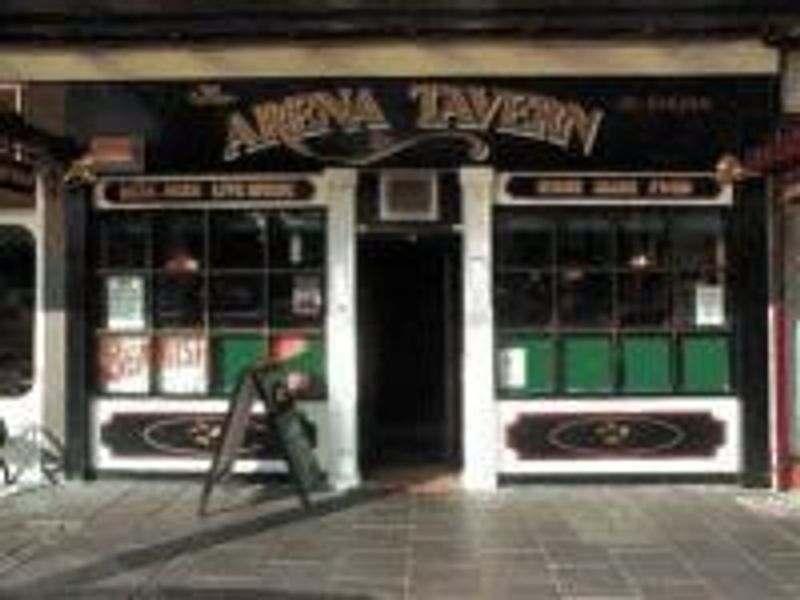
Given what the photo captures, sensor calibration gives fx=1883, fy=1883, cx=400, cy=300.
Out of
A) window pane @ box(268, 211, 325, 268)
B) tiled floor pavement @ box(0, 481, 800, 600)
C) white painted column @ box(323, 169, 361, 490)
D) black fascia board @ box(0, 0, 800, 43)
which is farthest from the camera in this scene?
window pane @ box(268, 211, 325, 268)

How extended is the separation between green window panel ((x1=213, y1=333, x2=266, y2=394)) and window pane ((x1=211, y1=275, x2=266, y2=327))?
4.9 inches

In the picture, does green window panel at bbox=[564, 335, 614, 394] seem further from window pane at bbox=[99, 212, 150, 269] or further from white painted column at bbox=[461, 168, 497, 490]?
window pane at bbox=[99, 212, 150, 269]

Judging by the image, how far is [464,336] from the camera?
15.4 meters

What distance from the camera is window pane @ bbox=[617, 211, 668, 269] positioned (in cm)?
1538

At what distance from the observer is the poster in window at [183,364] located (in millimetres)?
15609

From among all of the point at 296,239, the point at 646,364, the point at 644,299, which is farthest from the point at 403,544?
the point at 644,299

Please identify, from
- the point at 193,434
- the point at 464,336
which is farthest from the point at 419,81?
the point at 193,434

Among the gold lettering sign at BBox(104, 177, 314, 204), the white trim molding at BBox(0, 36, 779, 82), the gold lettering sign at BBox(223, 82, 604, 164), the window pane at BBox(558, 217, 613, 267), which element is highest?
the white trim molding at BBox(0, 36, 779, 82)

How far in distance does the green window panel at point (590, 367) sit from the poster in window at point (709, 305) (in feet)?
2.54

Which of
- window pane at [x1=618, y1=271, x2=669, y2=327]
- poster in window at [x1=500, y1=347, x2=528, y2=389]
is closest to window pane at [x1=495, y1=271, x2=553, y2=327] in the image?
poster in window at [x1=500, y1=347, x2=528, y2=389]

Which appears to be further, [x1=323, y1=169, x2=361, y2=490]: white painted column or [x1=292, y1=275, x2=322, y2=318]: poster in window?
[x1=292, y1=275, x2=322, y2=318]: poster in window

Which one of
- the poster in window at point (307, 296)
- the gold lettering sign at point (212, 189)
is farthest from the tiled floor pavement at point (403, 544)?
the gold lettering sign at point (212, 189)

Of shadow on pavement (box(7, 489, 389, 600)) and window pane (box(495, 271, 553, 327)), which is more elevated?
window pane (box(495, 271, 553, 327))

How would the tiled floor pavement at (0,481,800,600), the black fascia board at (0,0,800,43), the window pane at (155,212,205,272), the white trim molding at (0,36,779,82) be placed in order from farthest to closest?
1. the window pane at (155,212,205,272)
2. the white trim molding at (0,36,779,82)
3. the black fascia board at (0,0,800,43)
4. the tiled floor pavement at (0,481,800,600)
